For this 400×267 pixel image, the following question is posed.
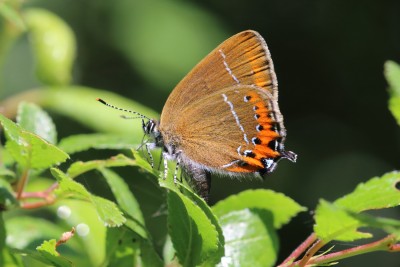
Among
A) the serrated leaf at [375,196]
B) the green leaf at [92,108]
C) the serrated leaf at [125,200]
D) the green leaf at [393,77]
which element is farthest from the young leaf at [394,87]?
the green leaf at [92,108]

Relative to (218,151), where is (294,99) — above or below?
below

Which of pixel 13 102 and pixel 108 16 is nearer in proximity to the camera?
pixel 13 102

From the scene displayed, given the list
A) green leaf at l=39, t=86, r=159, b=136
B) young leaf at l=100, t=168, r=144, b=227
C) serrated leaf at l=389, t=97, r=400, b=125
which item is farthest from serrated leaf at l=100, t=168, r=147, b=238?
green leaf at l=39, t=86, r=159, b=136

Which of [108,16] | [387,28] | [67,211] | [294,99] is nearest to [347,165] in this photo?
[294,99]

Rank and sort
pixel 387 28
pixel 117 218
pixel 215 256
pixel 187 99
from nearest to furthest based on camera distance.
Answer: pixel 117 218 < pixel 215 256 < pixel 187 99 < pixel 387 28

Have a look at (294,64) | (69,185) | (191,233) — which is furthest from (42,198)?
(294,64)

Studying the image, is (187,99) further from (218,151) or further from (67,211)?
(67,211)
